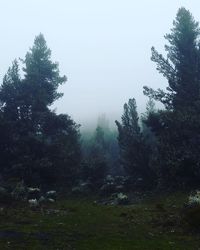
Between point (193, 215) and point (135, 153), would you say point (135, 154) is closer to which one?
point (135, 153)

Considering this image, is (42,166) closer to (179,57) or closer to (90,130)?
(179,57)

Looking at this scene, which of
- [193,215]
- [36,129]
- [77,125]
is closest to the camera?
[193,215]

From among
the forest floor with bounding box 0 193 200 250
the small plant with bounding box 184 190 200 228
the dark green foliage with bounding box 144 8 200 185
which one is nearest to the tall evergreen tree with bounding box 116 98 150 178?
the dark green foliage with bounding box 144 8 200 185

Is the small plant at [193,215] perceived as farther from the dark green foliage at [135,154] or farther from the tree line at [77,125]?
the dark green foliage at [135,154]

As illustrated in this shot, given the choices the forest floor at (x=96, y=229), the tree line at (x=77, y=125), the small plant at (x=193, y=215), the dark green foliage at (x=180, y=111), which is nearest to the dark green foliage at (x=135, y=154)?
the tree line at (x=77, y=125)

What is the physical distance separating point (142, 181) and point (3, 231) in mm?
25150

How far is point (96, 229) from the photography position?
19.0 metres

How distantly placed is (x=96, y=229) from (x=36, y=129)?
86.9 ft

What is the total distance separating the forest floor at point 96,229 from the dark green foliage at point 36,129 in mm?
14345

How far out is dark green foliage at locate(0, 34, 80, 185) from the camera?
41.3 metres

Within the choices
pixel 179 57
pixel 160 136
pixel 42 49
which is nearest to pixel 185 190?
pixel 160 136

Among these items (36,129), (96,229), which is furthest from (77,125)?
(96,229)

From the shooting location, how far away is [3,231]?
713 inches

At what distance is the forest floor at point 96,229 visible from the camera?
15.5 metres
